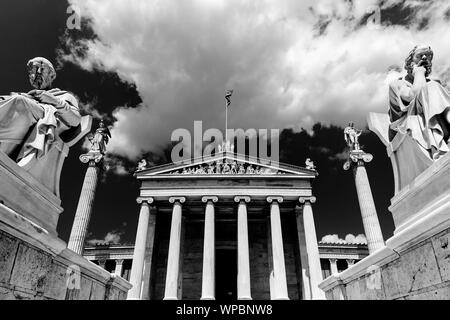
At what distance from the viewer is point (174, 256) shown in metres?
25.2

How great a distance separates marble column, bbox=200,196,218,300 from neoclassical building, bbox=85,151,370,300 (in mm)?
76

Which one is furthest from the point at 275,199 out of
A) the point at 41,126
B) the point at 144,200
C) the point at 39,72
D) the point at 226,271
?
the point at 41,126

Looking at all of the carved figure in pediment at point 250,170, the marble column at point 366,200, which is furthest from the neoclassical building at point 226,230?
the marble column at point 366,200

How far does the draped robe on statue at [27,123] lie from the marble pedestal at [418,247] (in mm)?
5123

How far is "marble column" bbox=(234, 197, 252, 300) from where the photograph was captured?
2356 centimetres

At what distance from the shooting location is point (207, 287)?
78.1 feet

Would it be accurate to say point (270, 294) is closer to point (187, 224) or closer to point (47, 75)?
point (187, 224)

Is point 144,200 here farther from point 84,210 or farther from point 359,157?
point 359,157

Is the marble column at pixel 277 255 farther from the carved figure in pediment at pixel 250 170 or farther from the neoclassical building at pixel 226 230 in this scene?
the carved figure in pediment at pixel 250 170

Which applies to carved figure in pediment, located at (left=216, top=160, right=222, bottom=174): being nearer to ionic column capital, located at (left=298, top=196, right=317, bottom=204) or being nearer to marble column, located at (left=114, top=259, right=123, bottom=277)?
ionic column capital, located at (left=298, top=196, right=317, bottom=204)

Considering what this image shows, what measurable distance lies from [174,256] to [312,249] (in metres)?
12.0

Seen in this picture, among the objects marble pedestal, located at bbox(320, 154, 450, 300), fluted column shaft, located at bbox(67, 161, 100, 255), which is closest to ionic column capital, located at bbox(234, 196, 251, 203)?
fluted column shaft, located at bbox(67, 161, 100, 255)

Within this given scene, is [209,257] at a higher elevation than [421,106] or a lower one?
higher
